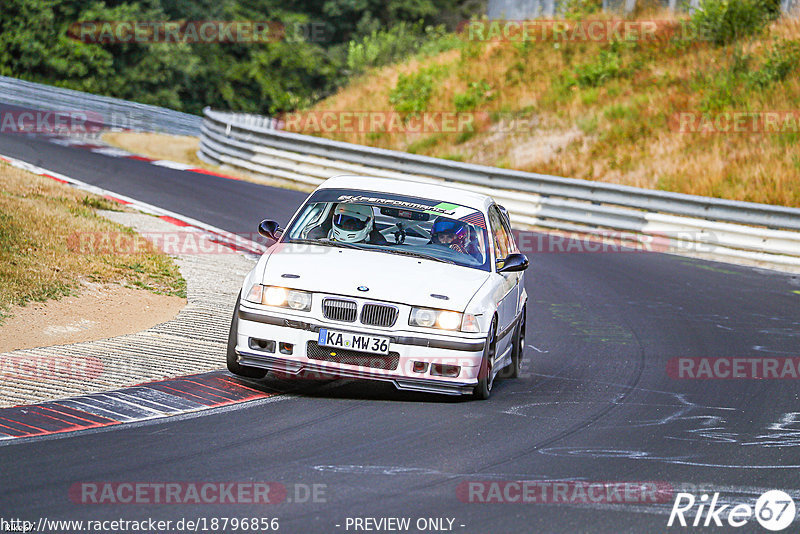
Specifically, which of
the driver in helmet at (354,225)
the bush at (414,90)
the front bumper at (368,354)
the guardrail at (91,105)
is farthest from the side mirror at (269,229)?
the guardrail at (91,105)

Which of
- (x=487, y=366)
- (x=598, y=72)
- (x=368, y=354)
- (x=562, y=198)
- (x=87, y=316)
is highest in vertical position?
(x=598, y=72)

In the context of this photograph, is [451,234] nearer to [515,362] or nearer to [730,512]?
[515,362]

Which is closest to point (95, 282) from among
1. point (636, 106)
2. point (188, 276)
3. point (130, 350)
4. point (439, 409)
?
point (188, 276)

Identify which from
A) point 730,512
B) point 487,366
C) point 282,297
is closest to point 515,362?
point 487,366

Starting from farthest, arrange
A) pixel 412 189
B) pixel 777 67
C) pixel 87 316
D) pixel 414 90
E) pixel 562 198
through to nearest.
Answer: pixel 414 90 < pixel 777 67 < pixel 562 198 < pixel 87 316 < pixel 412 189

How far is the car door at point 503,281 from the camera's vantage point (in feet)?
29.4

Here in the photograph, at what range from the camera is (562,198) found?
74.7ft

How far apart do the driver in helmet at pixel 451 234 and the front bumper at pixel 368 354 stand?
1.30 metres

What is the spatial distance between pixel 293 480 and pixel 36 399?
8.02 feet

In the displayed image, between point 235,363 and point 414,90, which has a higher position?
point 414,90

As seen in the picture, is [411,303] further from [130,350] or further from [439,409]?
[130,350]

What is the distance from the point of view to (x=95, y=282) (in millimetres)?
11844

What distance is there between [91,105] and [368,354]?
28.5 metres

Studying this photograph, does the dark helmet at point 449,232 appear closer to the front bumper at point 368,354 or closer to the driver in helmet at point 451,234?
the driver in helmet at point 451,234
